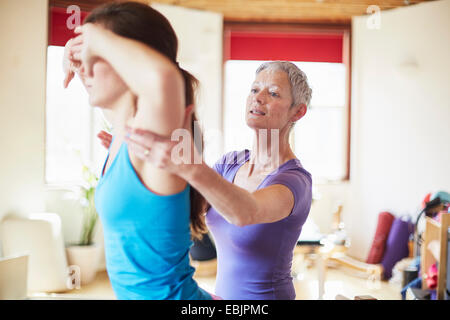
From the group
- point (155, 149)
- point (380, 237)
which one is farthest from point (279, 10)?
point (155, 149)

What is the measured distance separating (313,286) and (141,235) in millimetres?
1046

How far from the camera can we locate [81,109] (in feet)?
7.41

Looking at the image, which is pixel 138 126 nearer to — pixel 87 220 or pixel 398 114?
pixel 398 114

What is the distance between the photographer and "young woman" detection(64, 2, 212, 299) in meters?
0.35

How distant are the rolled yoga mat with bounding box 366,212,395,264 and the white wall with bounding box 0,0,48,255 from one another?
6.75 feet

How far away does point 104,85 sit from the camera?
392mm

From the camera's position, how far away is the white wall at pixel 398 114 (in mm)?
883

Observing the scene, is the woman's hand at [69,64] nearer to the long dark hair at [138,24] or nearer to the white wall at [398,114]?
the long dark hair at [138,24]

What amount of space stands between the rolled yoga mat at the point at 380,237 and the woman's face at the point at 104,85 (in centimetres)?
253

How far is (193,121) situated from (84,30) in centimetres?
14

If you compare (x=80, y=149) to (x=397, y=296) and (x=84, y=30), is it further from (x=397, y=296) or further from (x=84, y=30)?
(x=84, y=30)

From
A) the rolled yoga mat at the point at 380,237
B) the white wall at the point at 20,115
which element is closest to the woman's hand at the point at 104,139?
the white wall at the point at 20,115

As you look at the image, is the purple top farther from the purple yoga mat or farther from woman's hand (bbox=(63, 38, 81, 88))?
the purple yoga mat

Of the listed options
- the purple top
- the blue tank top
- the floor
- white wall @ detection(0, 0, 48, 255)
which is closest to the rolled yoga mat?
the floor
